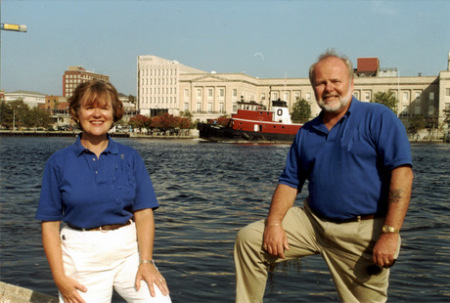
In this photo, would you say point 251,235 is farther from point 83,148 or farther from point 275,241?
point 83,148

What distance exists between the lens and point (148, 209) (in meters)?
2.89

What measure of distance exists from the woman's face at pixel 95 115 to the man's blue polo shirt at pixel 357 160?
129cm

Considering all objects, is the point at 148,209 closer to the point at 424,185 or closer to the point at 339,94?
the point at 339,94

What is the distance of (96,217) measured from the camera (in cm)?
276

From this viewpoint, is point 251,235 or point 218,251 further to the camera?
point 218,251

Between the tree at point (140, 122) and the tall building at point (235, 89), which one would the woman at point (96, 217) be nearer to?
the tree at point (140, 122)

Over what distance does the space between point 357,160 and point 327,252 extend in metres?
0.67

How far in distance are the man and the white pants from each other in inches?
32.8

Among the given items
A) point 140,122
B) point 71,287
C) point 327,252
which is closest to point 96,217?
point 71,287

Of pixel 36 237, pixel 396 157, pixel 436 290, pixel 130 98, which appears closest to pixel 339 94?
pixel 396 157

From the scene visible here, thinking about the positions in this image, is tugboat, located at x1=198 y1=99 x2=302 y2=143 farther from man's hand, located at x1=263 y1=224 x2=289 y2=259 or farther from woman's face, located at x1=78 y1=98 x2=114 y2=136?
woman's face, located at x1=78 y1=98 x2=114 y2=136

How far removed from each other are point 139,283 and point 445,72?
102134mm

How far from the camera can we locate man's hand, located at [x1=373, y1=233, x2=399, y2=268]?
301 centimetres

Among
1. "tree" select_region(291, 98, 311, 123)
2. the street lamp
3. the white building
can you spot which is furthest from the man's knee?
the white building
